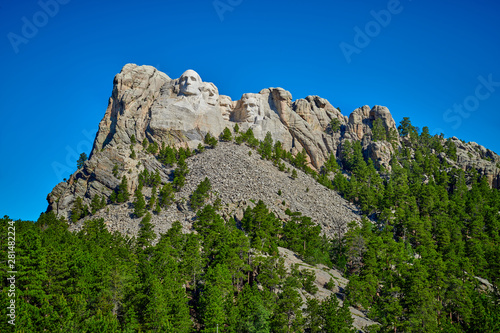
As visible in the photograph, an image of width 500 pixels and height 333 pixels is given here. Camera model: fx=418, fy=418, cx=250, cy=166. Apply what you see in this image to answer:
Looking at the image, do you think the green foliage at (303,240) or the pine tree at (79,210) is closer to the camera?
the green foliage at (303,240)

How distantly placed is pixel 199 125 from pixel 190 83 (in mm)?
16277

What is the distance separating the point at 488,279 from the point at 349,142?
8353 cm

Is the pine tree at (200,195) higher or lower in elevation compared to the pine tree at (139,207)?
higher

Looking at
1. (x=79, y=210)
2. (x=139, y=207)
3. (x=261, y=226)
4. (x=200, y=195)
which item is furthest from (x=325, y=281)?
(x=79, y=210)

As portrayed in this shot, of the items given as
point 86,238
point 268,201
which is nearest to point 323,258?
point 268,201

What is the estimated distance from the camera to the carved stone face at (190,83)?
13875 cm

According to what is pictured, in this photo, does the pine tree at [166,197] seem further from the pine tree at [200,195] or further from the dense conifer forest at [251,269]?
the pine tree at [200,195]

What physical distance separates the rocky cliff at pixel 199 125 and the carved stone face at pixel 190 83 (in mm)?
340

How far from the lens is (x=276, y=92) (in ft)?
536

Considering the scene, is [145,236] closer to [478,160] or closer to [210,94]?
[210,94]

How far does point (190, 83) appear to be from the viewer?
14000cm

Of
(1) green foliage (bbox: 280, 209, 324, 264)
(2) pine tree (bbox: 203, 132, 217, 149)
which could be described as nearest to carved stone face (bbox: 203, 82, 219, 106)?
(2) pine tree (bbox: 203, 132, 217, 149)

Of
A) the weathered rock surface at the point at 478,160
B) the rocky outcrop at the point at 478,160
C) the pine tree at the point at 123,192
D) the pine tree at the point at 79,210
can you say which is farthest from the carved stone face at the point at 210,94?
the weathered rock surface at the point at 478,160

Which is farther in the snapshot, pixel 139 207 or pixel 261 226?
pixel 139 207
